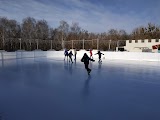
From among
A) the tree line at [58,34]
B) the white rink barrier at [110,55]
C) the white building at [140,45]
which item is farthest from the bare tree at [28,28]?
the white building at [140,45]

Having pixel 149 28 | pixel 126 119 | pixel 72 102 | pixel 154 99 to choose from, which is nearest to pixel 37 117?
pixel 72 102

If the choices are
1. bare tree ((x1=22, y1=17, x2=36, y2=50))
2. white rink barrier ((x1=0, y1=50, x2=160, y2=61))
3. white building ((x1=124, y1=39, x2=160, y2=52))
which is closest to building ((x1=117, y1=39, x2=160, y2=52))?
white building ((x1=124, y1=39, x2=160, y2=52))

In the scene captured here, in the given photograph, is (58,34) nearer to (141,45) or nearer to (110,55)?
(141,45)

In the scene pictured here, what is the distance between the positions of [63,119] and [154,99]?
3069 mm

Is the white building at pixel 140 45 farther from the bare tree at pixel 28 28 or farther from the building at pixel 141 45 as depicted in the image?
the bare tree at pixel 28 28

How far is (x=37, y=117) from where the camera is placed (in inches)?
165

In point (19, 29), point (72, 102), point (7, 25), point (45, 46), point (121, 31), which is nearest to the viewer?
point (72, 102)

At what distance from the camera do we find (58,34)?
53.7 meters

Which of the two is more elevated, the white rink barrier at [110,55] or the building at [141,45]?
the building at [141,45]

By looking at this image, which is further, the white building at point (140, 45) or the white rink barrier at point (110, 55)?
the white building at point (140, 45)

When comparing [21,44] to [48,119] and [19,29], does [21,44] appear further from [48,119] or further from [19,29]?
[48,119]

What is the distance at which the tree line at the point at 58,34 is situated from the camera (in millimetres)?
31016

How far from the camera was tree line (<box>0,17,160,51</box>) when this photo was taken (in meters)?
31.0

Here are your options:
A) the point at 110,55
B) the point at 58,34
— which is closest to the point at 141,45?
the point at 110,55
